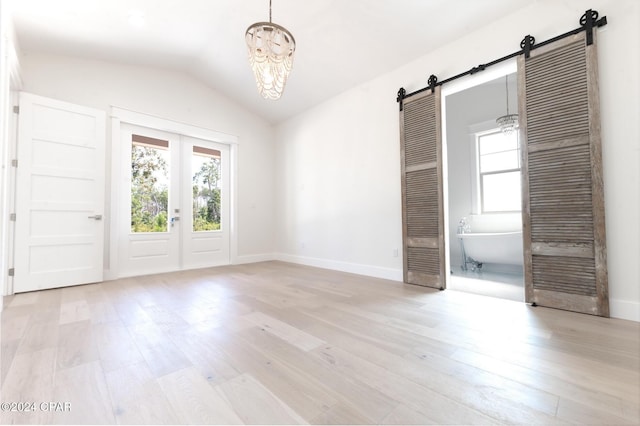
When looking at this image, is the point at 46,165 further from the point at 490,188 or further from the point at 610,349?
the point at 490,188

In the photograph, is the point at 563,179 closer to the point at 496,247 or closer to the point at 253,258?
the point at 496,247

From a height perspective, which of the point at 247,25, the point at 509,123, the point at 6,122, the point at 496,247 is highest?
the point at 247,25

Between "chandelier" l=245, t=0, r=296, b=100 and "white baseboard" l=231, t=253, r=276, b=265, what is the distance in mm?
3627

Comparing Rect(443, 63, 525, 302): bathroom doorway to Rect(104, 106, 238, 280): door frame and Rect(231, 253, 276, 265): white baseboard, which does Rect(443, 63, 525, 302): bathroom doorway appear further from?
Rect(104, 106, 238, 280): door frame

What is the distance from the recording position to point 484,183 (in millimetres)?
4988

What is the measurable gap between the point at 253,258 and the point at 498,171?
16.0ft

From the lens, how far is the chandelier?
2312mm

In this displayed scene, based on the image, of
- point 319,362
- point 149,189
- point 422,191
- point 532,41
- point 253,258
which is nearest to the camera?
point 319,362

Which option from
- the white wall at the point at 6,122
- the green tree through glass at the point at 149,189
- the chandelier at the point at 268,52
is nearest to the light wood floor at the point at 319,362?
the white wall at the point at 6,122

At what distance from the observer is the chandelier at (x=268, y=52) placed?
2.31m

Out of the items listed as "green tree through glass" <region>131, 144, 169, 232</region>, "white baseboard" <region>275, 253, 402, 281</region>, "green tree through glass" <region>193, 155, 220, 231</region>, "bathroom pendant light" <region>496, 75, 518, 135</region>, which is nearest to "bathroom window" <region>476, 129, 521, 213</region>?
"bathroom pendant light" <region>496, 75, 518, 135</region>

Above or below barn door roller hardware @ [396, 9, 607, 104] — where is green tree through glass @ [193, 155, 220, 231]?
below

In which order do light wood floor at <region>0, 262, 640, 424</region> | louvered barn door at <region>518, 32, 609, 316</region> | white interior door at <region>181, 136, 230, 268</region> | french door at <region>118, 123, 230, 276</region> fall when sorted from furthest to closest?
white interior door at <region>181, 136, 230, 268</region>, french door at <region>118, 123, 230, 276</region>, louvered barn door at <region>518, 32, 609, 316</region>, light wood floor at <region>0, 262, 640, 424</region>

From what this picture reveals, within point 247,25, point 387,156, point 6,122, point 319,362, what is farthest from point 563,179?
point 6,122
